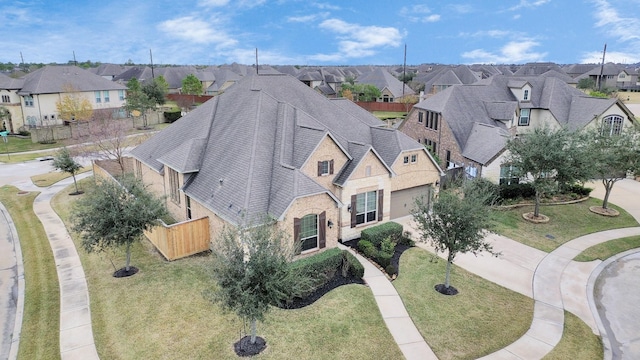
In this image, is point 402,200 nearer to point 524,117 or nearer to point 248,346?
point 248,346

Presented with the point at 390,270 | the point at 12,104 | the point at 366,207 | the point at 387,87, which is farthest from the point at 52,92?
the point at 387,87

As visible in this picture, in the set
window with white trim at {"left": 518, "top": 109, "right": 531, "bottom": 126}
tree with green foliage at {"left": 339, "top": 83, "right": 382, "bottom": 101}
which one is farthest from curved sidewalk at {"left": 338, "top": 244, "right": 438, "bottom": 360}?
tree with green foliage at {"left": 339, "top": 83, "right": 382, "bottom": 101}

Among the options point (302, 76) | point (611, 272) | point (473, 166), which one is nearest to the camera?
point (611, 272)

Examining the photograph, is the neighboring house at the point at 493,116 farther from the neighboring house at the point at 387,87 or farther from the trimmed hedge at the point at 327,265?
the neighboring house at the point at 387,87

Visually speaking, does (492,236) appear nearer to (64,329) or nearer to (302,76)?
(64,329)

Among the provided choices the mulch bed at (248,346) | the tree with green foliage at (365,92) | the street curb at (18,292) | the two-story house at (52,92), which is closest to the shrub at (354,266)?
the mulch bed at (248,346)

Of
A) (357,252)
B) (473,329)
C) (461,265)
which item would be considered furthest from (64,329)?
(461,265)
